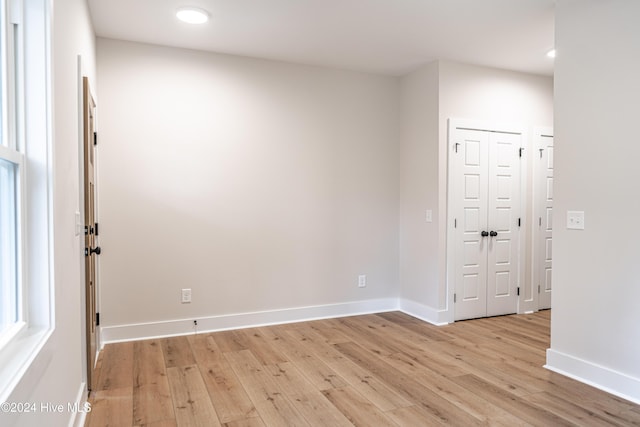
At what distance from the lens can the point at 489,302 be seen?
447 cm

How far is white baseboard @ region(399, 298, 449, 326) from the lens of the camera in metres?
4.20

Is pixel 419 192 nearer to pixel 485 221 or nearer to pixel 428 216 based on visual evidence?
pixel 428 216

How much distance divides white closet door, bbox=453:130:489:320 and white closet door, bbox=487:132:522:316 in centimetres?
8

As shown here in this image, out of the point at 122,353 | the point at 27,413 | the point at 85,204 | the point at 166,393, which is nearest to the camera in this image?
the point at 27,413

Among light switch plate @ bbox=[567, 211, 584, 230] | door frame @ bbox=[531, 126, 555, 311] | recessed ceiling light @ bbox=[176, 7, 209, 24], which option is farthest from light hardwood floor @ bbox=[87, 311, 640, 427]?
recessed ceiling light @ bbox=[176, 7, 209, 24]

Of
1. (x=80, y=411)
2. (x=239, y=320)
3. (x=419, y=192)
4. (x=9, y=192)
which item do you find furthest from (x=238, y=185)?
(x=9, y=192)

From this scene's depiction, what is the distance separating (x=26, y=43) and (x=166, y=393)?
2149 mm

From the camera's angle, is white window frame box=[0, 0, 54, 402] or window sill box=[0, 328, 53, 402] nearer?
window sill box=[0, 328, 53, 402]

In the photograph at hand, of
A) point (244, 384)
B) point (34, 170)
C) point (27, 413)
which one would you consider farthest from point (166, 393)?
point (34, 170)

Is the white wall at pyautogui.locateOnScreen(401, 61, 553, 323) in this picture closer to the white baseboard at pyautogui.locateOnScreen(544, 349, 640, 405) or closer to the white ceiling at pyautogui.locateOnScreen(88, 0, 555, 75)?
the white ceiling at pyautogui.locateOnScreen(88, 0, 555, 75)

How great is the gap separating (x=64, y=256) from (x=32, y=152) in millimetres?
537

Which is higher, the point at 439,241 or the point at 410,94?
the point at 410,94

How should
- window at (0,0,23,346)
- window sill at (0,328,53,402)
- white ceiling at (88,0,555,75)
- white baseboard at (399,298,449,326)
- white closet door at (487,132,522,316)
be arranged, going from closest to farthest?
1. window sill at (0,328,53,402)
2. window at (0,0,23,346)
3. white ceiling at (88,0,555,75)
4. white baseboard at (399,298,449,326)
5. white closet door at (487,132,522,316)

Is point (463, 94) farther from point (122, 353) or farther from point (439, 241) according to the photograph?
point (122, 353)
